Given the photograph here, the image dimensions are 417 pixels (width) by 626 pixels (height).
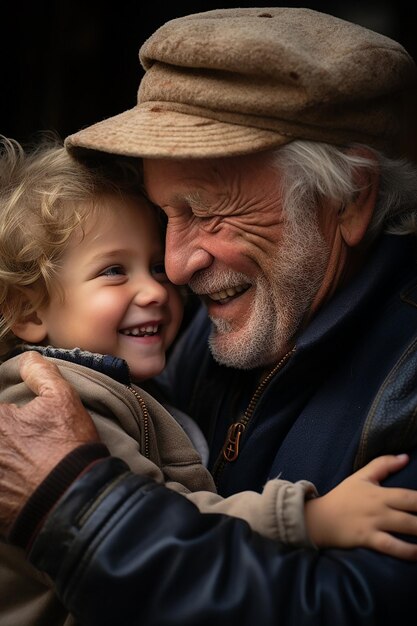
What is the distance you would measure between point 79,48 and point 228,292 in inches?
101

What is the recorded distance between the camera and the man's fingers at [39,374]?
1992 mm

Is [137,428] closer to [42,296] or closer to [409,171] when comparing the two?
[42,296]

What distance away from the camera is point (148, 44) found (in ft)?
7.49

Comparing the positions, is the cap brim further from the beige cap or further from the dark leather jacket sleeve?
the dark leather jacket sleeve

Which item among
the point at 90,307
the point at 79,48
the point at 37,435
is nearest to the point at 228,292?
the point at 90,307

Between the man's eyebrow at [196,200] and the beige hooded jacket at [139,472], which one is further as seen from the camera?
the man's eyebrow at [196,200]

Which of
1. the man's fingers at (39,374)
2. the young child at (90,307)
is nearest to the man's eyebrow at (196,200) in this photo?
the young child at (90,307)

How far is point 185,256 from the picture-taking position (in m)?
2.35

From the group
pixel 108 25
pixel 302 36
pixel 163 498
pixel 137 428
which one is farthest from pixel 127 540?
pixel 108 25

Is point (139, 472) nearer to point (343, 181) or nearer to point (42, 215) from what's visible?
point (42, 215)

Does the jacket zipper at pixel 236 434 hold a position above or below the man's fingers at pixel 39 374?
below

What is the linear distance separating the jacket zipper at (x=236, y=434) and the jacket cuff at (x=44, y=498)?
2.21 ft

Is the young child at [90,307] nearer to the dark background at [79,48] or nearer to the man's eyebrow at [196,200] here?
the man's eyebrow at [196,200]

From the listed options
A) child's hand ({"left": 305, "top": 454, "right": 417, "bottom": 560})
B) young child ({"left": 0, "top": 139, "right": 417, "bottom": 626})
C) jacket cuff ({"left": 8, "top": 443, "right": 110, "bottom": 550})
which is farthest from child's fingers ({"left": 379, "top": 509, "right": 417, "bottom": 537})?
jacket cuff ({"left": 8, "top": 443, "right": 110, "bottom": 550})
